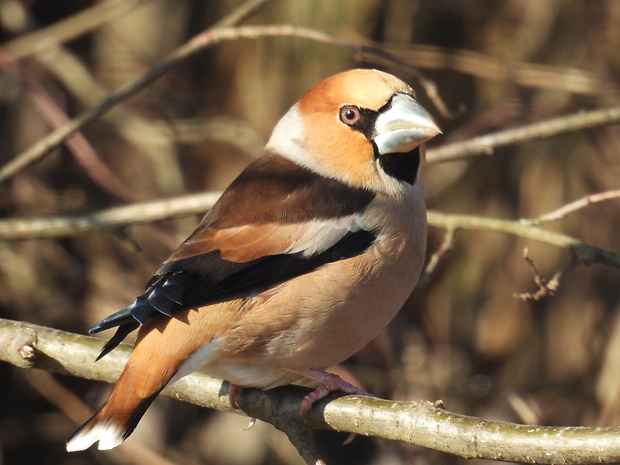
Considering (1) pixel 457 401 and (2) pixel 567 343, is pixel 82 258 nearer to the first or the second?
(1) pixel 457 401

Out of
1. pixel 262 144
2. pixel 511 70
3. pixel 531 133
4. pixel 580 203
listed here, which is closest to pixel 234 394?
pixel 580 203

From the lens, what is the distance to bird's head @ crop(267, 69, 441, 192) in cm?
350

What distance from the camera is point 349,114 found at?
3.66m

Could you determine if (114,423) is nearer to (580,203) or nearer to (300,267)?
(300,267)

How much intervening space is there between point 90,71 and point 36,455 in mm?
2965

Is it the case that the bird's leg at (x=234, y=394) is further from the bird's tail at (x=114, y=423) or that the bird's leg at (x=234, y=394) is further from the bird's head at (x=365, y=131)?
the bird's head at (x=365, y=131)

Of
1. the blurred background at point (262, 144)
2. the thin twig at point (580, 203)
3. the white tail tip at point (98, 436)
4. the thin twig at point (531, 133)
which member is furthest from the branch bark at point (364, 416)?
the blurred background at point (262, 144)

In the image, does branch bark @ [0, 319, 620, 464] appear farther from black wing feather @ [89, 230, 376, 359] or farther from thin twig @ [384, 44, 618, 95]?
thin twig @ [384, 44, 618, 95]

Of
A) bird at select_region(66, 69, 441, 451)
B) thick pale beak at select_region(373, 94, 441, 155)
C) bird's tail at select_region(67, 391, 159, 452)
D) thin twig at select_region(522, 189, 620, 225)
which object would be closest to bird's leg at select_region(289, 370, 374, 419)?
bird at select_region(66, 69, 441, 451)

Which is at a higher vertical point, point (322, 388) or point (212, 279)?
point (212, 279)

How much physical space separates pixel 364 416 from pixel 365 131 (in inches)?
49.4

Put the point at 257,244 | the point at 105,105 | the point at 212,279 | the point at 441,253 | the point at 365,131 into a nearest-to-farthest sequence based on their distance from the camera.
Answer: the point at 212,279 → the point at 257,244 → the point at 365,131 → the point at 441,253 → the point at 105,105

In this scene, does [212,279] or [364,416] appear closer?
[364,416]

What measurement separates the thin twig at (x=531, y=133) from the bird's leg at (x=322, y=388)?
154 centimetres
